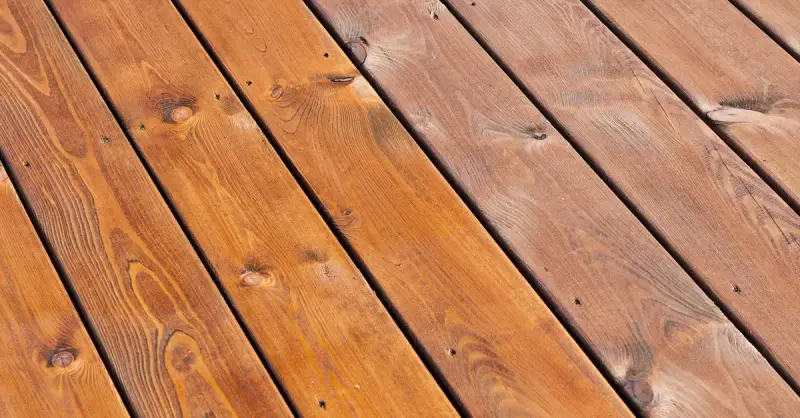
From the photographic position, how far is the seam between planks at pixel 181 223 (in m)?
1.14

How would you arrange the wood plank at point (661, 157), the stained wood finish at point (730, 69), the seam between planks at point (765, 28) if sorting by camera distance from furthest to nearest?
the seam between planks at point (765, 28) → the stained wood finish at point (730, 69) → the wood plank at point (661, 157)

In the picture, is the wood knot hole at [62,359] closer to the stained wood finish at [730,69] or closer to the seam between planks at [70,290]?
the seam between planks at [70,290]

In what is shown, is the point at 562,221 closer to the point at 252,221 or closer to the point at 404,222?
the point at 404,222

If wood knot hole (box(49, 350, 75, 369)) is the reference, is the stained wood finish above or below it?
below

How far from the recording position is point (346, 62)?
1.46 meters

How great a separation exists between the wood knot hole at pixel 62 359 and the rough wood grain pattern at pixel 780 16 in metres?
1.06

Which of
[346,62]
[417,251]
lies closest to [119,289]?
[417,251]

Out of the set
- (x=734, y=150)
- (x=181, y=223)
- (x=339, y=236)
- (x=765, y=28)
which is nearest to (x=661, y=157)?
(x=734, y=150)

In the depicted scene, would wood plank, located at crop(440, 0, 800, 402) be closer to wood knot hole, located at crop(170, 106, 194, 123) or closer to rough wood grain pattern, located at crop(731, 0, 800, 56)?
rough wood grain pattern, located at crop(731, 0, 800, 56)

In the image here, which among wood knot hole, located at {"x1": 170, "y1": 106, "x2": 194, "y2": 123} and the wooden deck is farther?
wood knot hole, located at {"x1": 170, "y1": 106, "x2": 194, "y2": 123}

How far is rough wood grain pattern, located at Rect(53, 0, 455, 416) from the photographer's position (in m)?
1.14

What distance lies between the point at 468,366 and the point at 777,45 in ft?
2.33

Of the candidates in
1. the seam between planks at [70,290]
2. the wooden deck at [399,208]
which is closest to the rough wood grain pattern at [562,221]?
the wooden deck at [399,208]

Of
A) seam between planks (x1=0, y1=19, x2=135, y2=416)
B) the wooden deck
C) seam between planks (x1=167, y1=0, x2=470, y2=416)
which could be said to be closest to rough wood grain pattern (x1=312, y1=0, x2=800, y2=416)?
the wooden deck
